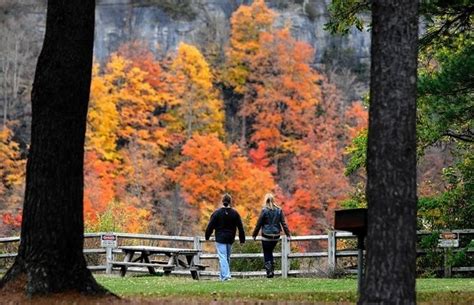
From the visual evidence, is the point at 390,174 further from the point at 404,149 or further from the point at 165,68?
the point at 165,68

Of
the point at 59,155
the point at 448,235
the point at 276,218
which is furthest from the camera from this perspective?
the point at 448,235

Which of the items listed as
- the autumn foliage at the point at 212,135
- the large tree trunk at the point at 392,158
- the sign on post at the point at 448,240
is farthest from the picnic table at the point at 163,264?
the autumn foliage at the point at 212,135

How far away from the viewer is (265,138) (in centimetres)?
7644

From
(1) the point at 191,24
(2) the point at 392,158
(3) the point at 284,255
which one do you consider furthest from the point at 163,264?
(1) the point at 191,24

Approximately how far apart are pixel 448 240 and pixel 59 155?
40.7 feet

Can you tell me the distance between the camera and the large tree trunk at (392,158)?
26.3 ft

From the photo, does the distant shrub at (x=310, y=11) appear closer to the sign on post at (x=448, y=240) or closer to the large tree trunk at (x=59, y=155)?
the sign on post at (x=448, y=240)

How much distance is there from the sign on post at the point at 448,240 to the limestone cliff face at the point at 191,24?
219 feet

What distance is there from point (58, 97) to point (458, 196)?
13.5 metres

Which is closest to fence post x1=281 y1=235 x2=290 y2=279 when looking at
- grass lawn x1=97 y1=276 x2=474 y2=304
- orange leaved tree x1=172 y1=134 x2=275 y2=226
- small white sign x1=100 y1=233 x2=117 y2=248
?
small white sign x1=100 y1=233 x2=117 y2=248

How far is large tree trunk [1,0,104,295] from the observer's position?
37.2 feet

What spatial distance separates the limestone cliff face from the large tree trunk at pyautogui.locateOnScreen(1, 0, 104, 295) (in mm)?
75711

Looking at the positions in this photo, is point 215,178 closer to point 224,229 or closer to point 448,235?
point 448,235

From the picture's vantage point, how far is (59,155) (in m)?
11.5
